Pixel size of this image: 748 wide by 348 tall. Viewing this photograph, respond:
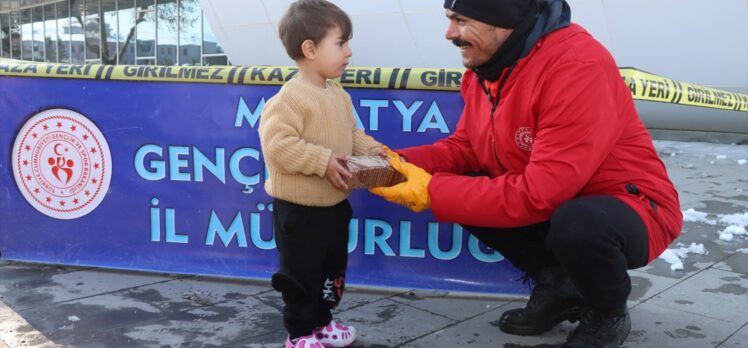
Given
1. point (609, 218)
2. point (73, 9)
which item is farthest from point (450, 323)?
point (73, 9)

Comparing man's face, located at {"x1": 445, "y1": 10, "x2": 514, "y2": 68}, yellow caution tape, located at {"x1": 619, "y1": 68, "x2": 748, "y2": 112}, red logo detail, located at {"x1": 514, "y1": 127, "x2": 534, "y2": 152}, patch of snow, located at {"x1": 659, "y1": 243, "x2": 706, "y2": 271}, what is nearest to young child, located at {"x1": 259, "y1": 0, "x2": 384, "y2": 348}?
man's face, located at {"x1": 445, "y1": 10, "x2": 514, "y2": 68}

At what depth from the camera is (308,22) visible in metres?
2.28

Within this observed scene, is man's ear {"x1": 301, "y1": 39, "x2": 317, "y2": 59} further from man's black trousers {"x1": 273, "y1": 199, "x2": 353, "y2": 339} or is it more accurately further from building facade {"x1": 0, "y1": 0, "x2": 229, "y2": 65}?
building facade {"x1": 0, "y1": 0, "x2": 229, "y2": 65}

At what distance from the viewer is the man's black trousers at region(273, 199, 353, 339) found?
93.7 inches

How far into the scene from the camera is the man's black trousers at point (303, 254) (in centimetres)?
238

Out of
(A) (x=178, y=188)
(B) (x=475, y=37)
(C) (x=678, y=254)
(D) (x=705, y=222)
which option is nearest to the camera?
(B) (x=475, y=37)

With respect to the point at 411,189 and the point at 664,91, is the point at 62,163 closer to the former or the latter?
the point at 411,189

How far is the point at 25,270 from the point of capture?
3.50 metres

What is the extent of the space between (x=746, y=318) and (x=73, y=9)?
27293mm

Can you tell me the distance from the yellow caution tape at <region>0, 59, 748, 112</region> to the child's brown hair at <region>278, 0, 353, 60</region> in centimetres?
80

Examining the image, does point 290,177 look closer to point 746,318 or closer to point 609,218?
point 609,218

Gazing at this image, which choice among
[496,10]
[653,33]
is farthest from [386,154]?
[653,33]

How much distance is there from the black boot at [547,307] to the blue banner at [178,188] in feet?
1.43

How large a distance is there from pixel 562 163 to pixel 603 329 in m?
0.72
